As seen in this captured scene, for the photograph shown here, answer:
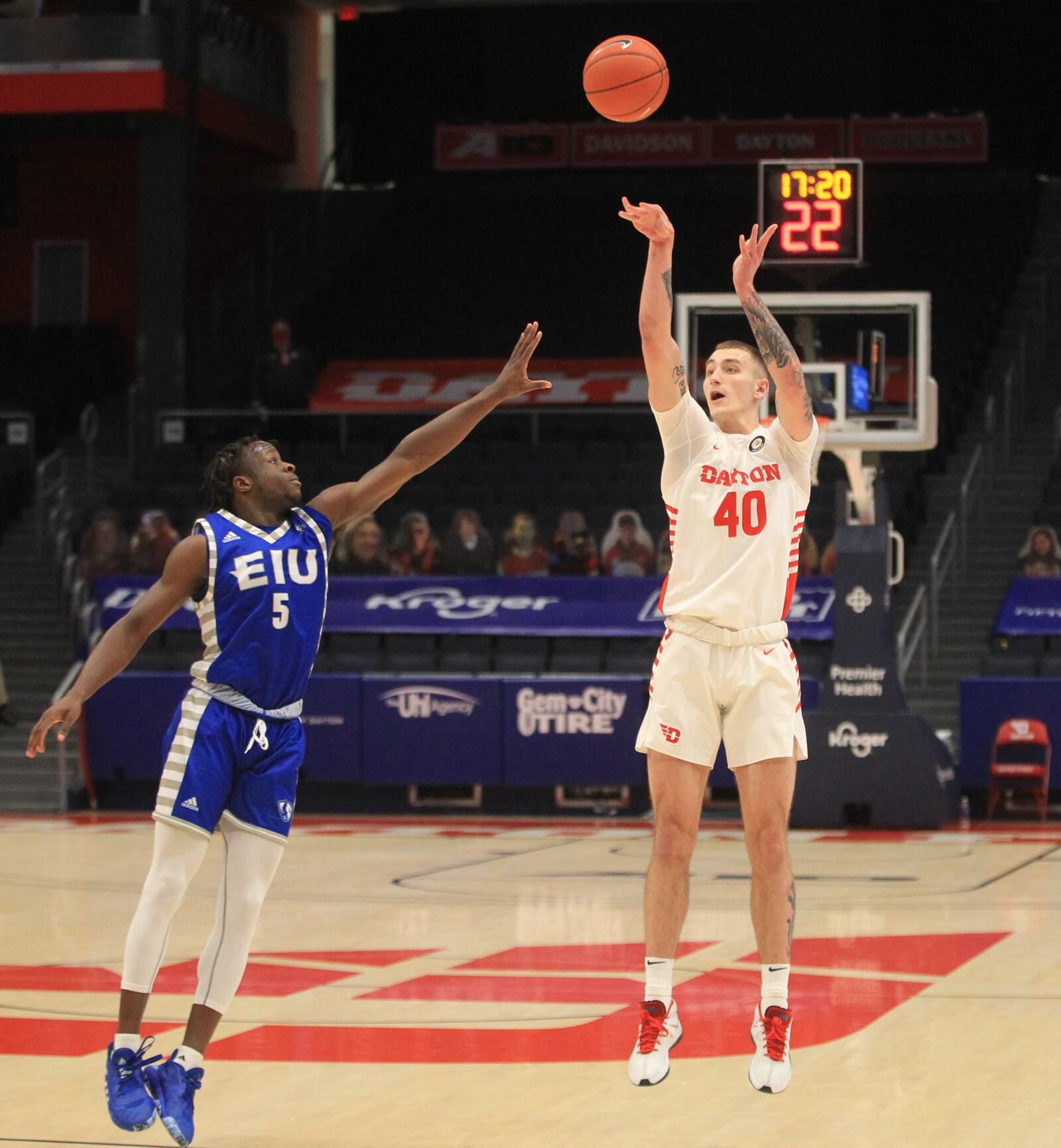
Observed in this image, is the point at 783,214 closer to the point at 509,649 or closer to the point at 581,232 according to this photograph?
the point at 509,649

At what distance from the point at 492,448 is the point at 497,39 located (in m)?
12.1

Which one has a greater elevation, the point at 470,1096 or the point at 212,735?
the point at 212,735

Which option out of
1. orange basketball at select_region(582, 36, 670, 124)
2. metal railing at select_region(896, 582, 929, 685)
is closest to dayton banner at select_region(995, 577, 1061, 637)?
metal railing at select_region(896, 582, 929, 685)

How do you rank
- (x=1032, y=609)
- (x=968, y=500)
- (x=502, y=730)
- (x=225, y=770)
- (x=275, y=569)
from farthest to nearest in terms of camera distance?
(x=968, y=500)
(x=1032, y=609)
(x=502, y=730)
(x=275, y=569)
(x=225, y=770)

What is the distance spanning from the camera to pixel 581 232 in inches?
1091

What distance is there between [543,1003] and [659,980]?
180 centimetres

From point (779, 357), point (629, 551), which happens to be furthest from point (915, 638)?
point (779, 357)

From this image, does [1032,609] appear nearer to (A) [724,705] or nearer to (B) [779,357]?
(B) [779,357]

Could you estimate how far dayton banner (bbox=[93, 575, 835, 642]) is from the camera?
55.7 ft

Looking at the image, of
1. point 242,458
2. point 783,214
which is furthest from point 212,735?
point 783,214

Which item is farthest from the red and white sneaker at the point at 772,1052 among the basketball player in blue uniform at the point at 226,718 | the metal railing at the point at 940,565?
the metal railing at the point at 940,565

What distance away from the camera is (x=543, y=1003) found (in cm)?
782

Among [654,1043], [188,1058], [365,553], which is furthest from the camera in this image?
[365,553]

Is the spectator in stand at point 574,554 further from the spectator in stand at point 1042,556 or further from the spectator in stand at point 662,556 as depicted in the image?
the spectator in stand at point 1042,556
